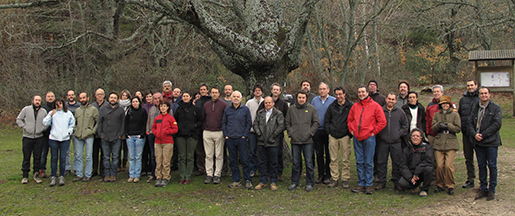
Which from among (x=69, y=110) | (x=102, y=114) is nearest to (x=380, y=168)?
(x=102, y=114)

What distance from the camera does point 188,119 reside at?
24.3 ft

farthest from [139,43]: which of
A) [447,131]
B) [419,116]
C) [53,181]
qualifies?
[447,131]

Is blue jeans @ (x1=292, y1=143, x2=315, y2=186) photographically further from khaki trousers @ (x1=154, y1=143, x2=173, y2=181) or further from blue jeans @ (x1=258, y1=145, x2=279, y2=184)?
khaki trousers @ (x1=154, y1=143, x2=173, y2=181)

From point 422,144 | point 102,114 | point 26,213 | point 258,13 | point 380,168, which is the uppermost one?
point 258,13

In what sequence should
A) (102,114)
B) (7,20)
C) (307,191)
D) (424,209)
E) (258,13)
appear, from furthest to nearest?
1. (7,20)
2. (258,13)
3. (102,114)
4. (307,191)
5. (424,209)

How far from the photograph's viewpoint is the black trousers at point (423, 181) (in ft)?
20.2

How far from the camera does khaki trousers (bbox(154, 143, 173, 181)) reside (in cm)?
729

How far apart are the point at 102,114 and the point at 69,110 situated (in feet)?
2.72

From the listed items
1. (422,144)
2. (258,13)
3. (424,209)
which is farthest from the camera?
(258,13)

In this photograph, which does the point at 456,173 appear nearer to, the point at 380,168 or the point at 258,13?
the point at 380,168

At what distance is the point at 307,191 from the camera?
22.1 feet

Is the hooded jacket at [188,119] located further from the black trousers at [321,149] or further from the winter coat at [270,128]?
the black trousers at [321,149]

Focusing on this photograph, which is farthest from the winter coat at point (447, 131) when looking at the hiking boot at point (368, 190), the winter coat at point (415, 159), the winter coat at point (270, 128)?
the winter coat at point (270, 128)

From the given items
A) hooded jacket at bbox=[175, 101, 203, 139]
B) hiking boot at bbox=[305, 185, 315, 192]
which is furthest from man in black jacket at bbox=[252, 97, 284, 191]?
hooded jacket at bbox=[175, 101, 203, 139]
